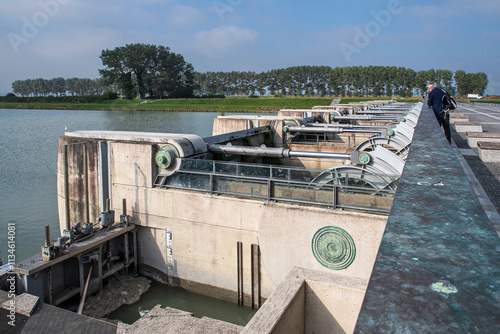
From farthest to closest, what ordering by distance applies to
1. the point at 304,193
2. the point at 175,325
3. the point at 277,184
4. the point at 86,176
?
the point at 86,176
the point at 277,184
the point at 304,193
the point at 175,325

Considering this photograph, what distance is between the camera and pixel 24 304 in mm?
7762

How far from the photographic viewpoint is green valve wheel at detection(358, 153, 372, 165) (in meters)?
11.4

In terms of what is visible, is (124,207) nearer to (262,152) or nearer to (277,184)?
(277,184)

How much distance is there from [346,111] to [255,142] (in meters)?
12.8

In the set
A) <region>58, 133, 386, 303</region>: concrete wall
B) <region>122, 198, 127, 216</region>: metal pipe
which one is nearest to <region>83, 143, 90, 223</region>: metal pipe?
<region>58, 133, 386, 303</region>: concrete wall

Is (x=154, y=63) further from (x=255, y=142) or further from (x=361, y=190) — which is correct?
(x=361, y=190)

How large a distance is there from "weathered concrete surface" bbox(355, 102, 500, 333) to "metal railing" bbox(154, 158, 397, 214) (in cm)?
719

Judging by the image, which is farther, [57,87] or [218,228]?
[57,87]

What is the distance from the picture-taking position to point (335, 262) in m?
9.38

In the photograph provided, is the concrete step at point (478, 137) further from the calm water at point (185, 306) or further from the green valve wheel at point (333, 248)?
the calm water at point (185, 306)

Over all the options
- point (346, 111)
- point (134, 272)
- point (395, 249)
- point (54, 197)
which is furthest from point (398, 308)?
point (346, 111)

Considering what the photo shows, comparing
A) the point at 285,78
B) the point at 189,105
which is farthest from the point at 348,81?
the point at 189,105

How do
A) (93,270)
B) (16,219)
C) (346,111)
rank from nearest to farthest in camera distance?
(93,270)
(16,219)
(346,111)

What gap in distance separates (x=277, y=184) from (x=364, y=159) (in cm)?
307
